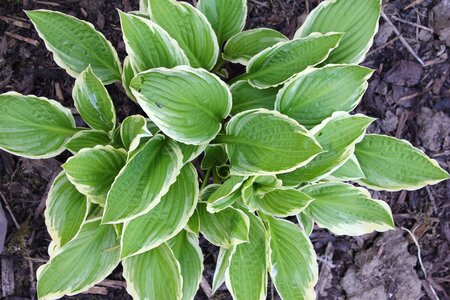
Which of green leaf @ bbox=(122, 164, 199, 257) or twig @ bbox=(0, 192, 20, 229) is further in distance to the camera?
twig @ bbox=(0, 192, 20, 229)

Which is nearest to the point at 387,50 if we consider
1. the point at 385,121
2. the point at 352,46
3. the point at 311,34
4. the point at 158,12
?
the point at 385,121

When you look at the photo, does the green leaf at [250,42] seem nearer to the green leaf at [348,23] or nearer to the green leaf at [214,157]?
the green leaf at [348,23]

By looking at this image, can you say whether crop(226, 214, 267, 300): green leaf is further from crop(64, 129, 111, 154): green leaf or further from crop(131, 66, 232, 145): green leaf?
crop(64, 129, 111, 154): green leaf

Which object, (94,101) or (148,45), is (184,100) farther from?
(94,101)

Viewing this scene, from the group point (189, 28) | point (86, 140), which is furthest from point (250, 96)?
point (86, 140)

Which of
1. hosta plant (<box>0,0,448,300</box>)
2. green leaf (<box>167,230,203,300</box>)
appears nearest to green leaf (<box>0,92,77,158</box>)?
hosta plant (<box>0,0,448,300</box>)

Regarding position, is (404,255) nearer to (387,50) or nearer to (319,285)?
(319,285)
